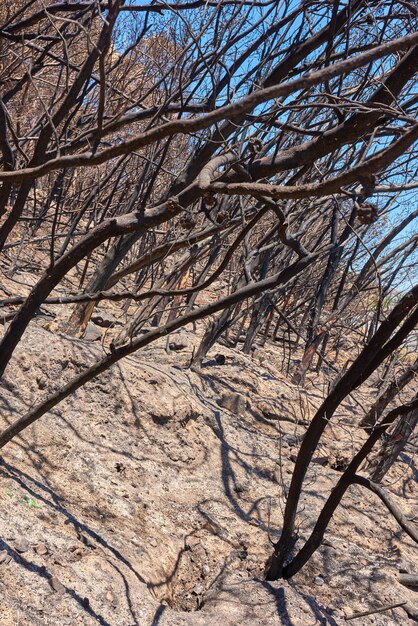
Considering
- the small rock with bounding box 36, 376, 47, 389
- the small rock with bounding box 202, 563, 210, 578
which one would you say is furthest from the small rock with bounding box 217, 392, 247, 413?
the small rock with bounding box 202, 563, 210, 578

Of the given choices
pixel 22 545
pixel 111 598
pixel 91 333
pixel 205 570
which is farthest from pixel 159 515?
pixel 91 333

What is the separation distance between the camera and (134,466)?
4852 mm

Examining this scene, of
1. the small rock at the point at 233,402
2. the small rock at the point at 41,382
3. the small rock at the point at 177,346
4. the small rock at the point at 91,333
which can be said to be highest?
the small rock at the point at 177,346

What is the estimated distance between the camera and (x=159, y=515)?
445 centimetres

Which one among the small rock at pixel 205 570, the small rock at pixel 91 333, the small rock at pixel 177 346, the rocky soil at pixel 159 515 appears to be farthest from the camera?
the small rock at pixel 177 346

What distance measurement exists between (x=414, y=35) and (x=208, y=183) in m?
0.97

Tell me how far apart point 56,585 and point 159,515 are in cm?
141

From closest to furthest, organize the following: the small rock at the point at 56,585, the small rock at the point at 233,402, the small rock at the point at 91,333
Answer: the small rock at the point at 56,585 → the small rock at the point at 233,402 → the small rock at the point at 91,333

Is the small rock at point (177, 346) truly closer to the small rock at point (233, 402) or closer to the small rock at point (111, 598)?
the small rock at point (233, 402)

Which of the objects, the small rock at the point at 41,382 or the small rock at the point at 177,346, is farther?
the small rock at the point at 177,346

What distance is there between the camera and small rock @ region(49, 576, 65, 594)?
308 centimetres

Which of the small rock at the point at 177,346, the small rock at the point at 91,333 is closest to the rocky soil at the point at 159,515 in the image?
the small rock at the point at 91,333

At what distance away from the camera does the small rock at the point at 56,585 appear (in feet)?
10.1

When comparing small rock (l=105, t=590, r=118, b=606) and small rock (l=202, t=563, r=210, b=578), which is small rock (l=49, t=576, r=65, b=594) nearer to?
small rock (l=105, t=590, r=118, b=606)
